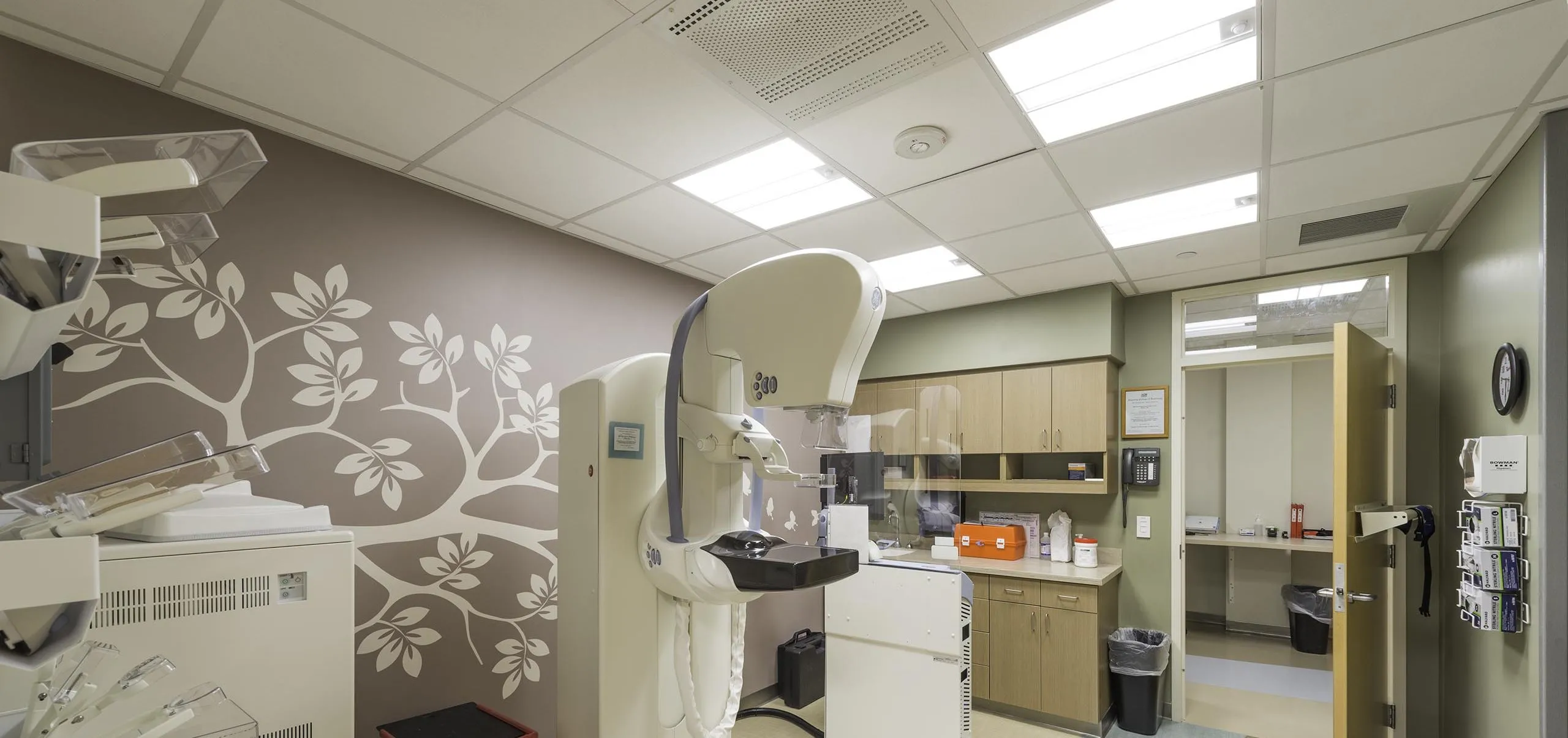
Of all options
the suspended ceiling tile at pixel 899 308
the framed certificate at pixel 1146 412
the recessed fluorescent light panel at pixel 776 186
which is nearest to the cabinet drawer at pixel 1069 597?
the framed certificate at pixel 1146 412

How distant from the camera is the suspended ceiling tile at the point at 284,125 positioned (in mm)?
2180

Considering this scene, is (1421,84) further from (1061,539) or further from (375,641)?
(375,641)

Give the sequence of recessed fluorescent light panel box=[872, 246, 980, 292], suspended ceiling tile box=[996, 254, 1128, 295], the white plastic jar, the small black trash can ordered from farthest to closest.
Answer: the small black trash can < the white plastic jar < suspended ceiling tile box=[996, 254, 1128, 295] < recessed fluorescent light panel box=[872, 246, 980, 292]

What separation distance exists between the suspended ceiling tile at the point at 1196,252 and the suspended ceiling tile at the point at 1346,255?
0.21 meters

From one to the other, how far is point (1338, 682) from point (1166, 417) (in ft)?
5.86

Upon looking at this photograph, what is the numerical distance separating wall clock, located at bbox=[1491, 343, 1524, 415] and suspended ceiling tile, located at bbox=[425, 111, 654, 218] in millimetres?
3185

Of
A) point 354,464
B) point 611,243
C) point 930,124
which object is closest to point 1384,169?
point 930,124

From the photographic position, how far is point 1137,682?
3.92m

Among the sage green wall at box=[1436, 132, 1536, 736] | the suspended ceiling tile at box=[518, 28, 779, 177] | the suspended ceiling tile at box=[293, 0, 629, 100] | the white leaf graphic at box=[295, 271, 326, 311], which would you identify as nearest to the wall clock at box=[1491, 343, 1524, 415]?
the sage green wall at box=[1436, 132, 1536, 736]

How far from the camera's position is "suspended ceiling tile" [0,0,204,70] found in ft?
5.73

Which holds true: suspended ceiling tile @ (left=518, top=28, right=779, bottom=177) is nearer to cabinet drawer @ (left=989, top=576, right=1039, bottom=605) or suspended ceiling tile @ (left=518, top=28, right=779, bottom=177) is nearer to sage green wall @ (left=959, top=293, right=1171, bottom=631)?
cabinet drawer @ (left=989, top=576, right=1039, bottom=605)

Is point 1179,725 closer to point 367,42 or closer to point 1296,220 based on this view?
point 1296,220

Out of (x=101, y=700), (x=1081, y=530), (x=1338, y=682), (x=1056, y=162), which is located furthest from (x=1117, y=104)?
(x=1081, y=530)

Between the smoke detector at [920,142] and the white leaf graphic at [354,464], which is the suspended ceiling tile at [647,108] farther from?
the white leaf graphic at [354,464]
